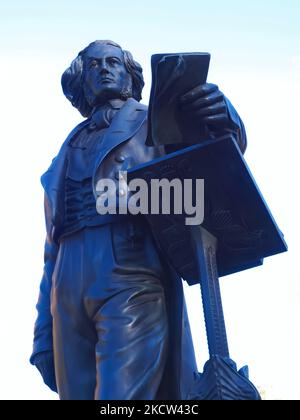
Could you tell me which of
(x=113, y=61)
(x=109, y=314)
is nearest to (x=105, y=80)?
(x=113, y=61)

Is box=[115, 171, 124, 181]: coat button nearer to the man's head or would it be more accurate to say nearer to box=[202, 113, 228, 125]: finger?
box=[202, 113, 228, 125]: finger

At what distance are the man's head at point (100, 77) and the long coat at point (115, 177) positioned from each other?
0.64 ft

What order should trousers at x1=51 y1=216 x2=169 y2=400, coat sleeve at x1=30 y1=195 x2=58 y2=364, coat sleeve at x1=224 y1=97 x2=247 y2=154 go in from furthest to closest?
coat sleeve at x1=30 y1=195 x2=58 y2=364
coat sleeve at x1=224 y1=97 x2=247 y2=154
trousers at x1=51 y1=216 x2=169 y2=400

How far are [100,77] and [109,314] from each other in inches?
74.2

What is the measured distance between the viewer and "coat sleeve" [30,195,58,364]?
6562 mm

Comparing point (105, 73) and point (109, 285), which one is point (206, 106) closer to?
point (109, 285)

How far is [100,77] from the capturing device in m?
7.15

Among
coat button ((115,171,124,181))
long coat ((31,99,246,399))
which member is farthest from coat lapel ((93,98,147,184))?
coat button ((115,171,124,181))

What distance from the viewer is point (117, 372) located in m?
5.84

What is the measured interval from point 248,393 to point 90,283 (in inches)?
52.5
